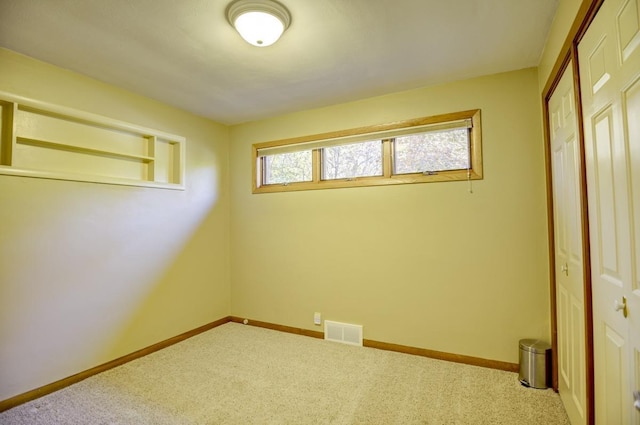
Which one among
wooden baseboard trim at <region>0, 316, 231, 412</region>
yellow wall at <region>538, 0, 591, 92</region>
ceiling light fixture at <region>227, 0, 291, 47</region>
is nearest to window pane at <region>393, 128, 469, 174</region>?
yellow wall at <region>538, 0, 591, 92</region>

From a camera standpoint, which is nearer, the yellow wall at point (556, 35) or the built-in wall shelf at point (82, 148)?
the yellow wall at point (556, 35)

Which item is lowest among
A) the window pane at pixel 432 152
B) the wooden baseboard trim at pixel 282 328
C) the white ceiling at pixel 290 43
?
the wooden baseboard trim at pixel 282 328

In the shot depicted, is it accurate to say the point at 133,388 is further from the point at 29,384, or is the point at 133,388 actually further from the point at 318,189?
the point at 318,189

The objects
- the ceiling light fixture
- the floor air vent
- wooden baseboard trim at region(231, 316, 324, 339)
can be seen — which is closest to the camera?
the ceiling light fixture

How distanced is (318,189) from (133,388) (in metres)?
2.33

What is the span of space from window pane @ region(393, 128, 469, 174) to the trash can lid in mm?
1452

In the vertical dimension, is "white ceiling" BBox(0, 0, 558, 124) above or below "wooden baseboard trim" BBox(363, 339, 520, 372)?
above

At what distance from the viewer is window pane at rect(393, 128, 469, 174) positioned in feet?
9.08

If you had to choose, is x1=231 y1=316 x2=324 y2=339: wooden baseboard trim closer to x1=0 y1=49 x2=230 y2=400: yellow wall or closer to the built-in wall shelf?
x1=0 y1=49 x2=230 y2=400: yellow wall

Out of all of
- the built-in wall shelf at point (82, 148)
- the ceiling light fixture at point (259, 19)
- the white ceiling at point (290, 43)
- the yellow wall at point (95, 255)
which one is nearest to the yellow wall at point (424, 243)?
the white ceiling at point (290, 43)

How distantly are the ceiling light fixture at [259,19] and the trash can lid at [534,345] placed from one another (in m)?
2.76

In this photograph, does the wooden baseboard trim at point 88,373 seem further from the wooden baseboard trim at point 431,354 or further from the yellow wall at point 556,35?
the yellow wall at point 556,35

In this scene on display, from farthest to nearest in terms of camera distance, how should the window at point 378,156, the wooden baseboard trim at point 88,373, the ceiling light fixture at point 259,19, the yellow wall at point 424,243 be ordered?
the window at point 378,156, the yellow wall at point 424,243, the wooden baseboard trim at point 88,373, the ceiling light fixture at point 259,19

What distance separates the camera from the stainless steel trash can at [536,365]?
2.21 metres
